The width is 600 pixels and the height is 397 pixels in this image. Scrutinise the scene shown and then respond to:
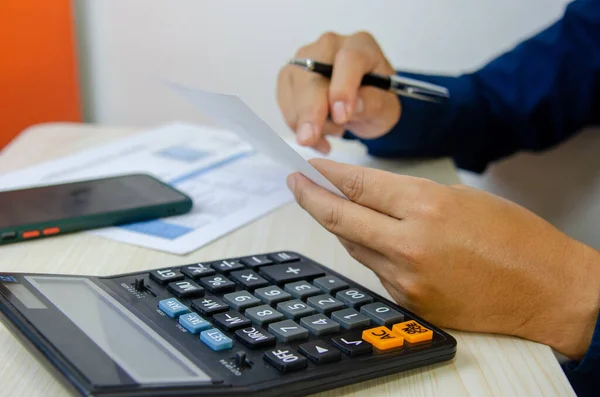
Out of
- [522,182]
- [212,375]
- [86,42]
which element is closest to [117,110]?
[86,42]

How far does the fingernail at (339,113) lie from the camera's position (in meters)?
0.69

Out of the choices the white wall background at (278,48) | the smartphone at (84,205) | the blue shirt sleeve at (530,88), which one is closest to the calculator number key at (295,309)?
the smartphone at (84,205)

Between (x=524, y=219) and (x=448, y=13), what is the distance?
661mm

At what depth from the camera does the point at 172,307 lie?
40cm

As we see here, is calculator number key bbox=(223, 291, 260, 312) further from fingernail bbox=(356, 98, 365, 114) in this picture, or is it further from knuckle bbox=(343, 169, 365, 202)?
fingernail bbox=(356, 98, 365, 114)

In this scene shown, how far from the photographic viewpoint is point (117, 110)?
3.86ft

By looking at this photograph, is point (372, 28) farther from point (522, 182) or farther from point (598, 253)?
point (598, 253)

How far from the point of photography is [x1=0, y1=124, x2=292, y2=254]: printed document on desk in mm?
583

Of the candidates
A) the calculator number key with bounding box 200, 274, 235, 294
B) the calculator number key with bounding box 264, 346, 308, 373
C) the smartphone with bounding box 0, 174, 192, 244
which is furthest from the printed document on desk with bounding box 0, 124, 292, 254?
the calculator number key with bounding box 264, 346, 308, 373

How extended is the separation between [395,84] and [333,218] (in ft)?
1.08

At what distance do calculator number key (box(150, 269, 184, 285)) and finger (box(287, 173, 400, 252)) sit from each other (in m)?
0.11

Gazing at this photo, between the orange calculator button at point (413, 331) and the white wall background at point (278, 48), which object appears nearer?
the orange calculator button at point (413, 331)

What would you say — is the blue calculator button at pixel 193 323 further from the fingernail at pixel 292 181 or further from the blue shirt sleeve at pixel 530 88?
the blue shirt sleeve at pixel 530 88

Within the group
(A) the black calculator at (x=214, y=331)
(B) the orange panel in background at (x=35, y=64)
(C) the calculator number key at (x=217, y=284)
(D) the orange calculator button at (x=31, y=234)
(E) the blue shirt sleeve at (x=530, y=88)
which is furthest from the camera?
(B) the orange panel in background at (x=35, y=64)
